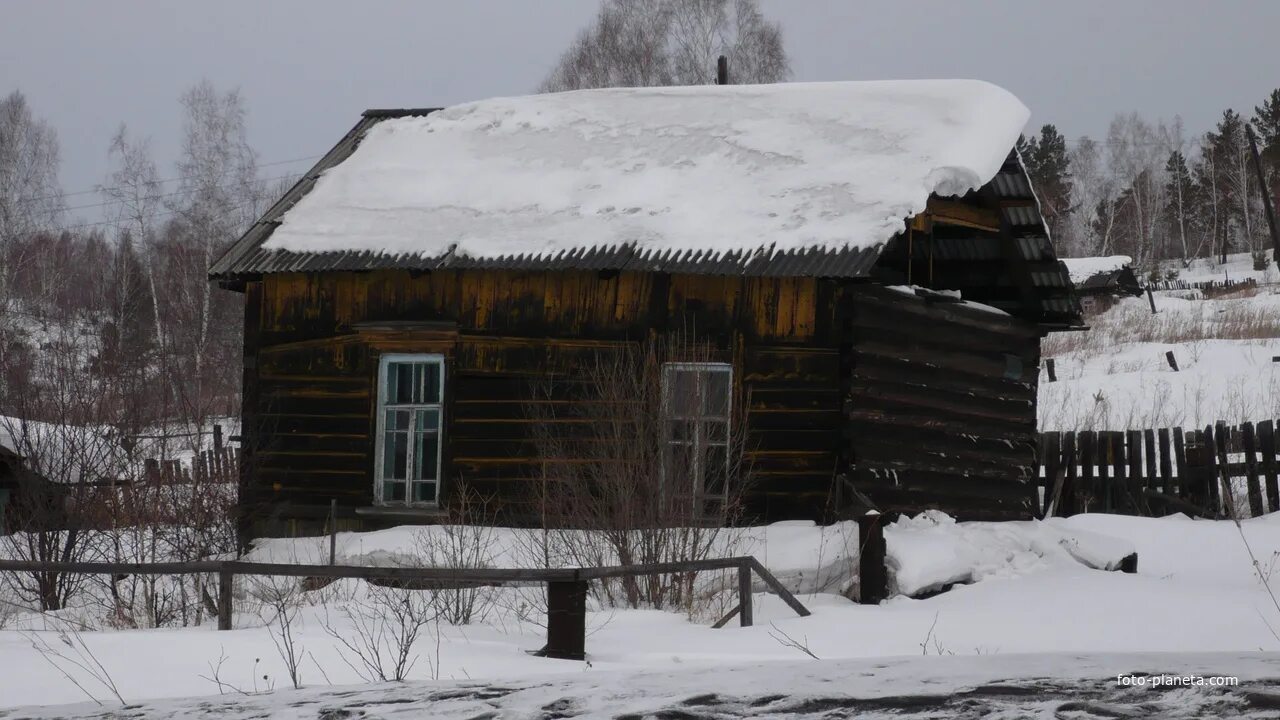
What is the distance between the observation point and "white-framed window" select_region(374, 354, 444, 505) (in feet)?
43.0

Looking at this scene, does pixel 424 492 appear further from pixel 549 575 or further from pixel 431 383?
pixel 549 575

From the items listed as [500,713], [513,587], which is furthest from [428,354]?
[500,713]

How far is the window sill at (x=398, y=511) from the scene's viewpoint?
1280cm

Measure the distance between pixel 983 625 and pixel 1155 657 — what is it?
6.14m

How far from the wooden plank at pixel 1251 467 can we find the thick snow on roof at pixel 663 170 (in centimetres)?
533

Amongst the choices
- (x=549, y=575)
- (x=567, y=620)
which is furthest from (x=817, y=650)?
(x=549, y=575)

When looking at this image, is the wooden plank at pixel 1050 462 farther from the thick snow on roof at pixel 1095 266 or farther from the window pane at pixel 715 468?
the thick snow on roof at pixel 1095 266

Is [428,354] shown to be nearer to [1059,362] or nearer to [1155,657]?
[1155,657]

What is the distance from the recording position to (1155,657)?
3500mm

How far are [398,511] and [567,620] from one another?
232 inches

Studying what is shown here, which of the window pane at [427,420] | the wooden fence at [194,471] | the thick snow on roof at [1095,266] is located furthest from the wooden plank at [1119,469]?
the thick snow on roof at [1095,266]

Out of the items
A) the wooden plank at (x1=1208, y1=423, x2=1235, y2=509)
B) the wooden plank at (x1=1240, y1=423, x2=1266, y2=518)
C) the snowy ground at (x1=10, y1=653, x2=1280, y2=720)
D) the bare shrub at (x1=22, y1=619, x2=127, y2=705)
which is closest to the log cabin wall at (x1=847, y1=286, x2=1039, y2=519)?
the wooden plank at (x1=1208, y1=423, x2=1235, y2=509)

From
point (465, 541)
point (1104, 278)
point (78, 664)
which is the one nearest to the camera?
point (78, 664)

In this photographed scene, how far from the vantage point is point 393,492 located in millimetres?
13281
